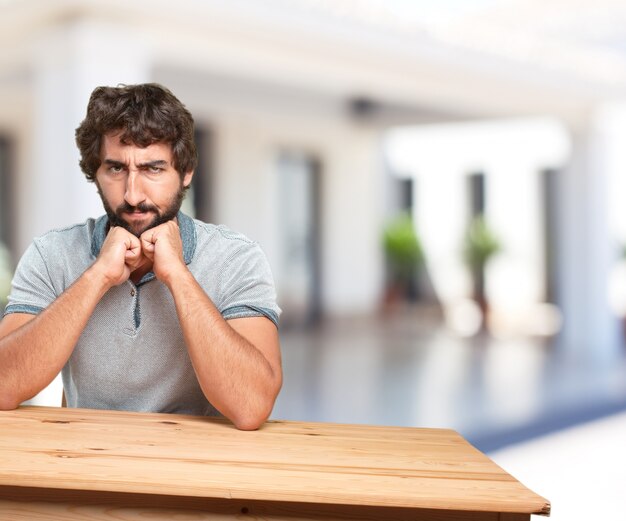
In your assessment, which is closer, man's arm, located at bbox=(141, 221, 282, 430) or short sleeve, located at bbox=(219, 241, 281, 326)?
man's arm, located at bbox=(141, 221, 282, 430)

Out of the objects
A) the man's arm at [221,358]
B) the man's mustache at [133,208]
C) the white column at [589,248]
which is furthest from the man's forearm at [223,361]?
the white column at [589,248]

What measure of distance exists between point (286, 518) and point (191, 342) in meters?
0.52

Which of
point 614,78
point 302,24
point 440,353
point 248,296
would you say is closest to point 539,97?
point 614,78

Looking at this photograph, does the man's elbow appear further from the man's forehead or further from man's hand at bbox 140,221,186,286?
the man's forehead


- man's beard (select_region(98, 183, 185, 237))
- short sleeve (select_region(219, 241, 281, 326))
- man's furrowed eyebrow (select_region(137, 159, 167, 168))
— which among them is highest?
man's furrowed eyebrow (select_region(137, 159, 167, 168))

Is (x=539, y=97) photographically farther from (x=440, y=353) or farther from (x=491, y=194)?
(x=491, y=194)

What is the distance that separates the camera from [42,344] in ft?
5.97

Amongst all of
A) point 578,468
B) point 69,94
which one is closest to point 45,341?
point 69,94

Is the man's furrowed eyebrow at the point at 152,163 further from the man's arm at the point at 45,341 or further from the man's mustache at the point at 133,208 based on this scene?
the man's arm at the point at 45,341

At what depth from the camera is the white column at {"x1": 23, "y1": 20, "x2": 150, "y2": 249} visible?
16.0 feet

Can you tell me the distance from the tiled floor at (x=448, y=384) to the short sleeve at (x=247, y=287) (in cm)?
335

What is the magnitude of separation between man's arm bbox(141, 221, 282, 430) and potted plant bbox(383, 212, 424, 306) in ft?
36.7

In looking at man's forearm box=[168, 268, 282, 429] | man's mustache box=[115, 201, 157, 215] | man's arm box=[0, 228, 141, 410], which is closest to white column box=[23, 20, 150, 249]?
man's mustache box=[115, 201, 157, 215]

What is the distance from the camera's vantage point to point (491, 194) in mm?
14352
